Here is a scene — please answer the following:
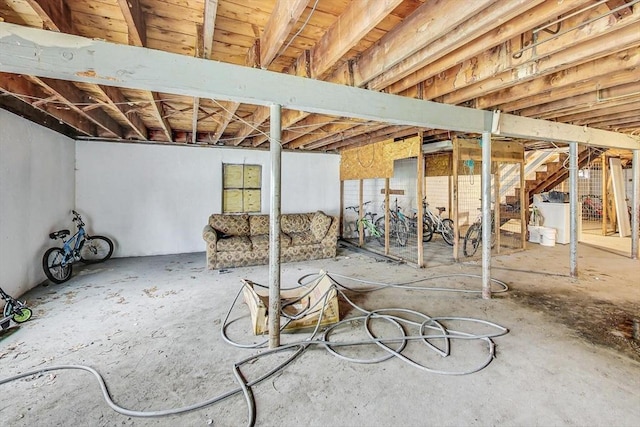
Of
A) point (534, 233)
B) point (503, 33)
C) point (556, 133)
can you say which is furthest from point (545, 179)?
point (503, 33)

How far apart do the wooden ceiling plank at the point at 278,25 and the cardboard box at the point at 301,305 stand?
2025 millimetres

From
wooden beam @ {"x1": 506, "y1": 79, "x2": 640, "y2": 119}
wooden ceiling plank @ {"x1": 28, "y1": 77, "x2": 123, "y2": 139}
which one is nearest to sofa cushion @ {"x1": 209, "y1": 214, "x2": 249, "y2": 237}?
wooden ceiling plank @ {"x1": 28, "y1": 77, "x2": 123, "y2": 139}

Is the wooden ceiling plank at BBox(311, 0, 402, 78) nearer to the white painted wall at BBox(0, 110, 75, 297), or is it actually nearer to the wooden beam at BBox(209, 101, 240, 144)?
the wooden beam at BBox(209, 101, 240, 144)

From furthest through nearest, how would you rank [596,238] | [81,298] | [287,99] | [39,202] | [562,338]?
[596,238] → [39,202] → [81,298] → [562,338] → [287,99]

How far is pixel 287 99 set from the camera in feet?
7.66

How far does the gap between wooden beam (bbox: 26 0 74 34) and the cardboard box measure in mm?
2337

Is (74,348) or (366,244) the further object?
(366,244)

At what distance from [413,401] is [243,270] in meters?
3.37

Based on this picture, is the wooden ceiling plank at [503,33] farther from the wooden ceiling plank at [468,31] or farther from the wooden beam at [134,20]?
the wooden beam at [134,20]

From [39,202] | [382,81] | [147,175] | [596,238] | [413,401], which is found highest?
[382,81]

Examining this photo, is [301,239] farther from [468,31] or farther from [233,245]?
[468,31]

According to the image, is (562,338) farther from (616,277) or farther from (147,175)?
(147,175)

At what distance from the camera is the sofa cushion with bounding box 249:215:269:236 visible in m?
5.52

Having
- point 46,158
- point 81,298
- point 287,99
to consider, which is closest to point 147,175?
point 46,158
